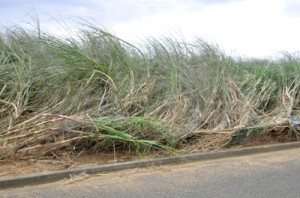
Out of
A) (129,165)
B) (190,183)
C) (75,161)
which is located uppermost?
(75,161)

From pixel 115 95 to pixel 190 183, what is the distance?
2586 millimetres

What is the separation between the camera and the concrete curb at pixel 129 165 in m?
4.13

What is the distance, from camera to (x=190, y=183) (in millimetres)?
4324

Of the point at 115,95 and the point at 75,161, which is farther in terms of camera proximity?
the point at 115,95

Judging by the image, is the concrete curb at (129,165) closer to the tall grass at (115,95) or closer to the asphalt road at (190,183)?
the asphalt road at (190,183)

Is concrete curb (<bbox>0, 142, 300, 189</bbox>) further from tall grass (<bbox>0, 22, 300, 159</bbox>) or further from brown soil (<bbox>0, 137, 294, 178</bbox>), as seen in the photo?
tall grass (<bbox>0, 22, 300, 159</bbox>)

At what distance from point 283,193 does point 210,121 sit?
8.87ft

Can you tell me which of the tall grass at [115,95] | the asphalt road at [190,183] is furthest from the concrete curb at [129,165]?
the tall grass at [115,95]

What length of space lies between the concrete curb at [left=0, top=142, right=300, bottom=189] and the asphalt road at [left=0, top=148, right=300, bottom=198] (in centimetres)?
10

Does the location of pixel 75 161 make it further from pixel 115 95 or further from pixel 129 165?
pixel 115 95

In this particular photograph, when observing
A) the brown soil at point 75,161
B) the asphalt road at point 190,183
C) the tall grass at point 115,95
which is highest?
the tall grass at point 115,95

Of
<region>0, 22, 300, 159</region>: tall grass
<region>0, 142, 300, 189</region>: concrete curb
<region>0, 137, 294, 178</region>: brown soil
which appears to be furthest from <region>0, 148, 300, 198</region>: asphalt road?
<region>0, 22, 300, 159</region>: tall grass

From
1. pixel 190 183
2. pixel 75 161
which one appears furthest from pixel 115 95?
pixel 190 183

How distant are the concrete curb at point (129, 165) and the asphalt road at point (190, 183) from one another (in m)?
0.10
